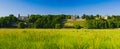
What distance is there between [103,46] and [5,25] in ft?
260

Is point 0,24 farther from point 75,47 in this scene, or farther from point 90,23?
point 75,47

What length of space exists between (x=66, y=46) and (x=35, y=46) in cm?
86

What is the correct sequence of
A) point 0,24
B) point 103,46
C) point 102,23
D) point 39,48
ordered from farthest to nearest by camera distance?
point 102,23 < point 0,24 < point 103,46 < point 39,48

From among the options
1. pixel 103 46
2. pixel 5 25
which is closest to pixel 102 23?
pixel 5 25

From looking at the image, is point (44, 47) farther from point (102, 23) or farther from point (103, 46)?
point (102, 23)

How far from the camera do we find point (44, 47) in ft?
22.9

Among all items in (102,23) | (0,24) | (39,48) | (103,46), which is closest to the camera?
(39,48)

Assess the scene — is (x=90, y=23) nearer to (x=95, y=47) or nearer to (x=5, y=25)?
(x=5, y=25)

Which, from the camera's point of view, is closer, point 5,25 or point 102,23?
point 5,25

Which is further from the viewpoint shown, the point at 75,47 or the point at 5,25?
the point at 5,25

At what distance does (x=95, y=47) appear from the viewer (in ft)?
22.6

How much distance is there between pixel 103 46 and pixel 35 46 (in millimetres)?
1924

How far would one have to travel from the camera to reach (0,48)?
6973 mm

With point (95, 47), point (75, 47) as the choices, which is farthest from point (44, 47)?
point (95, 47)
